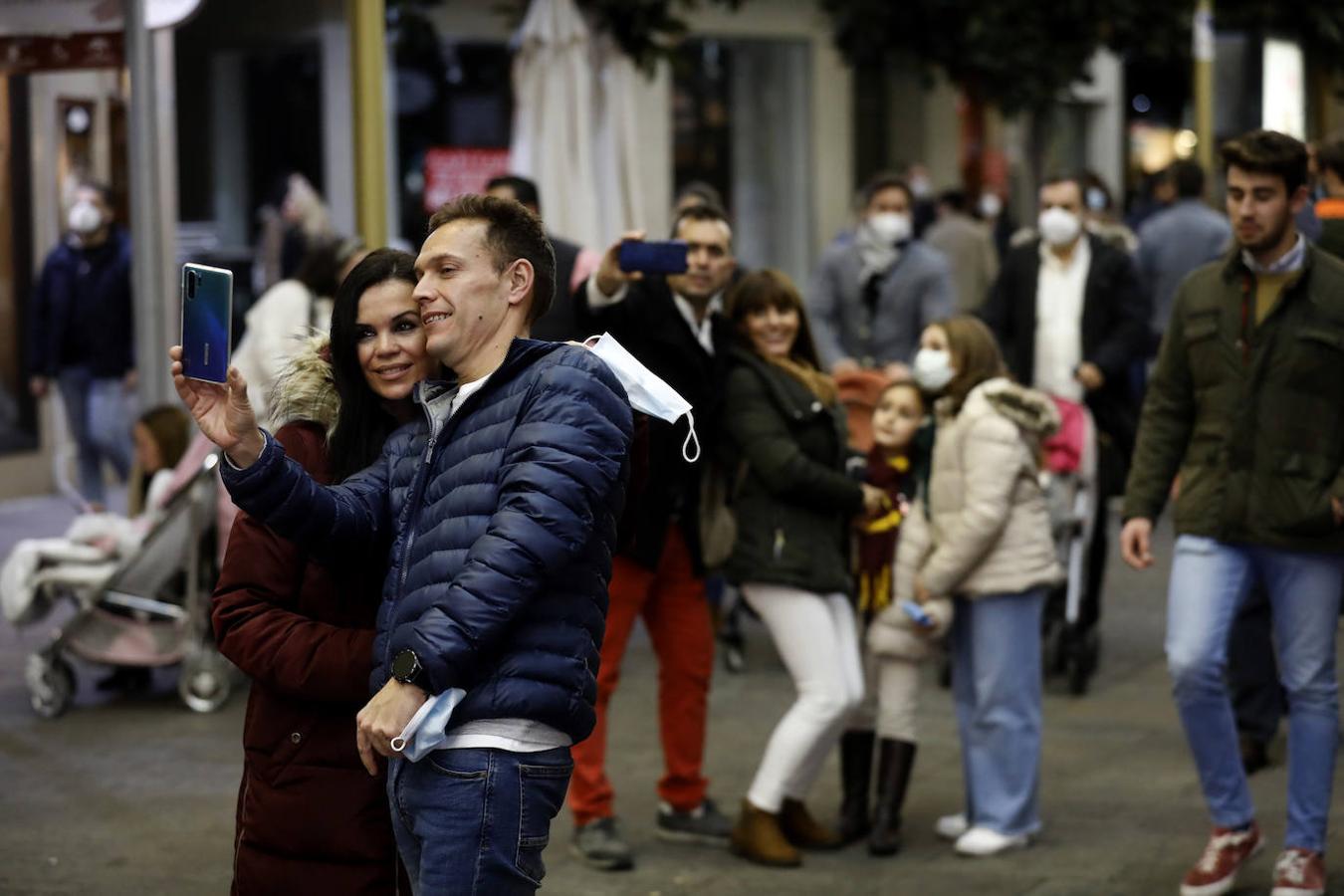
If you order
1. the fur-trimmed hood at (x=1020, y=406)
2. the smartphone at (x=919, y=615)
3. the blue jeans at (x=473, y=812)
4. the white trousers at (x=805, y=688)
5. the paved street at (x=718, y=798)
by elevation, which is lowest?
the paved street at (x=718, y=798)

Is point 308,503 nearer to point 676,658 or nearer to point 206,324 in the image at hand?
point 206,324

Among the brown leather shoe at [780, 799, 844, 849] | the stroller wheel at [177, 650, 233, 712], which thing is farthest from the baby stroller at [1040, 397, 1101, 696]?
the stroller wheel at [177, 650, 233, 712]

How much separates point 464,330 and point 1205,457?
2975mm

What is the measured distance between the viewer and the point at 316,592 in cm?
392

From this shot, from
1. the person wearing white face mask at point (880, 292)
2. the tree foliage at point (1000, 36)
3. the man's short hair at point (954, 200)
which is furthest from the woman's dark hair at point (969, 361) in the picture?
the tree foliage at point (1000, 36)

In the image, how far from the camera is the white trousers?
6512 millimetres

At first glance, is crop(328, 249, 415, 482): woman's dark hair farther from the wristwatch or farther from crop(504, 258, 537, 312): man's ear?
the wristwatch

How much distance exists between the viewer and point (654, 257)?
5965mm

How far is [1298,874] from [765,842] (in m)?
1.56

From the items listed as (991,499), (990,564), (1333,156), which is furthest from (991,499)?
(1333,156)

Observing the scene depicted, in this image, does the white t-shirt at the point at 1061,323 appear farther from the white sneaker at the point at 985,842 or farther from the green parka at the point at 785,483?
the white sneaker at the point at 985,842

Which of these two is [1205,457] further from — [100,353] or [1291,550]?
[100,353]

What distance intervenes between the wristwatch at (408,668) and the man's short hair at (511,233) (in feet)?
2.22

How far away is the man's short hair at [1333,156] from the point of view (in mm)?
7680
